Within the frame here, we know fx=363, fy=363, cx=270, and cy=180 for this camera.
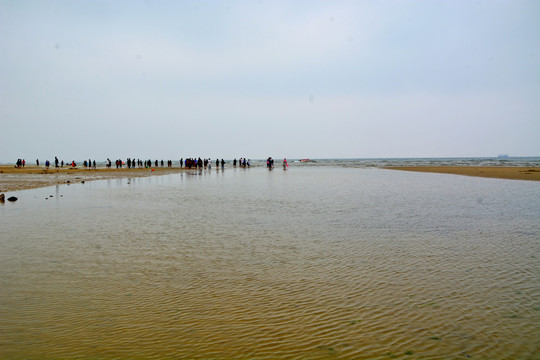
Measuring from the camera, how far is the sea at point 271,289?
5340 mm

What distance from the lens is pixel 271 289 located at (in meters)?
7.56

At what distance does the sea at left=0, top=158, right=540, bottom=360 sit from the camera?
5340 millimetres

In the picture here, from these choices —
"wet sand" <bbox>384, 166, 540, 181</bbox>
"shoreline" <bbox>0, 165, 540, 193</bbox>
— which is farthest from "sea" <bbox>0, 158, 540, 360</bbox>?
"wet sand" <bbox>384, 166, 540, 181</bbox>

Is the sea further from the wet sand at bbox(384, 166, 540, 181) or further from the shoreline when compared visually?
the wet sand at bbox(384, 166, 540, 181)

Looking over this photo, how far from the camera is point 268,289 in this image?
7.55 m

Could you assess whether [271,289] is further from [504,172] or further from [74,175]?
[504,172]

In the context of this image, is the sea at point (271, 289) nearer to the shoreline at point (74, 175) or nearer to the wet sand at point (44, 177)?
the wet sand at point (44, 177)

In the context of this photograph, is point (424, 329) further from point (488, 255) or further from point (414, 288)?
point (488, 255)

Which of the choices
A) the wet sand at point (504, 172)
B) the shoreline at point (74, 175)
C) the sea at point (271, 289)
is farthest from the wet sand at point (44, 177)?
the wet sand at point (504, 172)

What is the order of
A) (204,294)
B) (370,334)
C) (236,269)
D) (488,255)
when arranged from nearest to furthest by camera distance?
(370,334), (204,294), (236,269), (488,255)

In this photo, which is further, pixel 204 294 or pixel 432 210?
pixel 432 210

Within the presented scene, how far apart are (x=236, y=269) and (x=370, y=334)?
13.3ft

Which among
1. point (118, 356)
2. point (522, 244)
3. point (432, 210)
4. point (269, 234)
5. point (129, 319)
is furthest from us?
point (432, 210)

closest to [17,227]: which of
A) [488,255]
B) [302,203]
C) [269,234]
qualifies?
[269,234]
